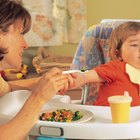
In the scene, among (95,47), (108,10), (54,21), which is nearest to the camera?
(95,47)

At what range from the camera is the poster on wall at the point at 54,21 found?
3406 millimetres

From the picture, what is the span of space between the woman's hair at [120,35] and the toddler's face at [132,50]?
20 millimetres

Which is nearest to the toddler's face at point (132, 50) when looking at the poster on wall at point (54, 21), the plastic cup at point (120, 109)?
the plastic cup at point (120, 109)

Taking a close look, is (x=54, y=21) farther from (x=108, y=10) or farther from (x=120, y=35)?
(x=120, y=35)

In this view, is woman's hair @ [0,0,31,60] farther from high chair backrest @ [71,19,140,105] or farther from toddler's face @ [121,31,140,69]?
high chair backrest @ [71,19,140,105]

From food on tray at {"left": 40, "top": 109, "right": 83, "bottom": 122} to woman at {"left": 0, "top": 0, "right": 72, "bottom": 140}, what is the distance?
82mm

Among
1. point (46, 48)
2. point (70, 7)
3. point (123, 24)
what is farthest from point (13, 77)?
point (123, 24)

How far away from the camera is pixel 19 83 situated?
1492 mm

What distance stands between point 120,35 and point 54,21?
6.04 feet

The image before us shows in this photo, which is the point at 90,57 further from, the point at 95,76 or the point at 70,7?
the point at 70,7

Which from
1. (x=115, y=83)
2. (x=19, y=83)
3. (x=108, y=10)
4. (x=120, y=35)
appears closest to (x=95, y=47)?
(x=120, y=35)

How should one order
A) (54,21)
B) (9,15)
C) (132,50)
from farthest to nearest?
(54,21) < (132,50) < (9,15)

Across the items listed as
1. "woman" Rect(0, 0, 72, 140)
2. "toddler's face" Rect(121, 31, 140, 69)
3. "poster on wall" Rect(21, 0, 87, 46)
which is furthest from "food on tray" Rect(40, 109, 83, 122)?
"poster on wall" Rect(21, 0, 87, 46)

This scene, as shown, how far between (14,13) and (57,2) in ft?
6.96
